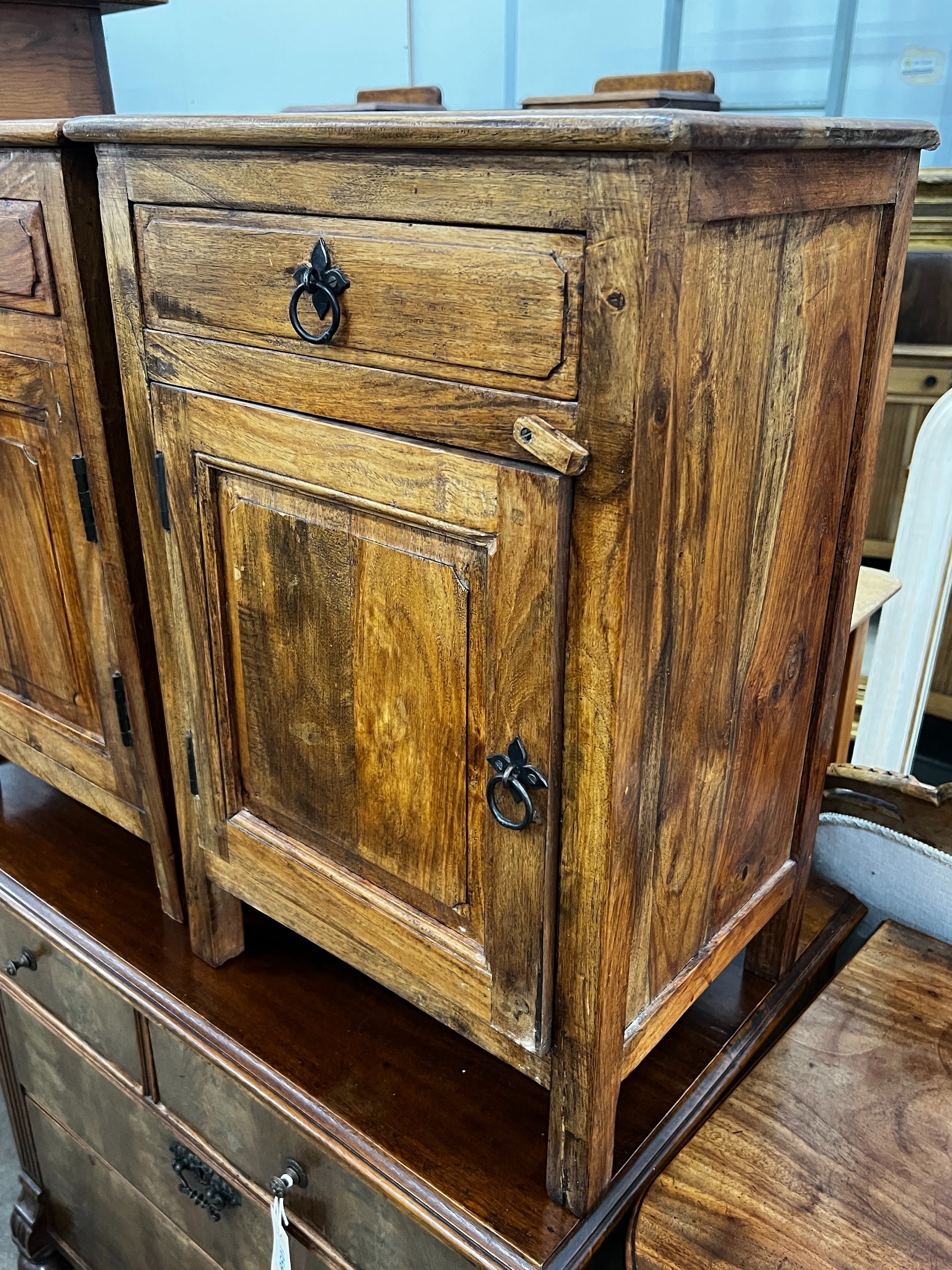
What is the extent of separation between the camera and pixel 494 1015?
79cm

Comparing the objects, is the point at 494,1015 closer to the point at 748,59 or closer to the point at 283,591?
the point at 283,591

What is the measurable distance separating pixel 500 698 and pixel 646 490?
0.18m

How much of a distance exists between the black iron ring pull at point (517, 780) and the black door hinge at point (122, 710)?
0.53 metres

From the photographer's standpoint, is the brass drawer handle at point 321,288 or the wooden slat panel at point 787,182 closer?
the wooden slat panel at point 787,182

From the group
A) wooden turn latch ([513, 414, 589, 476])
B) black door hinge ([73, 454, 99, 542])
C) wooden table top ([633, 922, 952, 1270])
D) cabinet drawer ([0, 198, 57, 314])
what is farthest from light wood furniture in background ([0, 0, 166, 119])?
wooden table top ([633, 922, 952, 1270])

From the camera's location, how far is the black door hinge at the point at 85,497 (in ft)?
3.25

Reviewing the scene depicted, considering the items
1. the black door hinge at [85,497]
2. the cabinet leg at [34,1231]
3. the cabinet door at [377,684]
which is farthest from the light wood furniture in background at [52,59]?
the cabinet leg at [34,1231]

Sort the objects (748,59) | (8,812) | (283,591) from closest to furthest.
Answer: (283,591), (8,812), (748,59)

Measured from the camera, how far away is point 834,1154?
85 cm

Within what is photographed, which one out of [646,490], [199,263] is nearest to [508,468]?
[646,490]

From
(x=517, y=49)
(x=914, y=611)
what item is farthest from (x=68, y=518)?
(x=517, y=49)

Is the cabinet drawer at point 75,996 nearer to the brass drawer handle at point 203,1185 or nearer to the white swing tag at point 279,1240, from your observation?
the brass drawer handle at point 203,1185

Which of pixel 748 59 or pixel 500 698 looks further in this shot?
pixel 748 59

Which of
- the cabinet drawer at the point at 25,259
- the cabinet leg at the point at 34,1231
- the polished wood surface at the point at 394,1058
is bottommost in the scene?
the cabinet leg at the point at 34,1231
